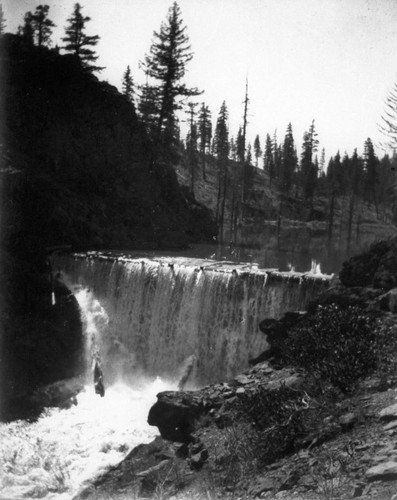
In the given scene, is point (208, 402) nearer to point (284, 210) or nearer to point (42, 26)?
point (42, 26)

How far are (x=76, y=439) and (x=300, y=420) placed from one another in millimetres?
8101

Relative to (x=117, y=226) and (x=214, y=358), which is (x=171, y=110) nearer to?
(x=117, y=226)

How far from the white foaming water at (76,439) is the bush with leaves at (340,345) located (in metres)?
5.55

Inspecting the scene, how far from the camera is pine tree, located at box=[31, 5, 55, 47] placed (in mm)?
35106

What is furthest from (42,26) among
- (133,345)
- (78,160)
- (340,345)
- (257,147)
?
(257,147)

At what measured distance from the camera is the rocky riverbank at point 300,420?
5.78m

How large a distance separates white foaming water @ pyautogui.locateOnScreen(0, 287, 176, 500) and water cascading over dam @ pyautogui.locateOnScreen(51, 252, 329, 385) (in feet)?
3.67

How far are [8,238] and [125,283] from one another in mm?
6088

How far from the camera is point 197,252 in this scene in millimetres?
27812

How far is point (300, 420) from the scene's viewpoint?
7504 millimetres

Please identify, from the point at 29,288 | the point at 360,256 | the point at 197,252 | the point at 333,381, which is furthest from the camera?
the point at 197,252

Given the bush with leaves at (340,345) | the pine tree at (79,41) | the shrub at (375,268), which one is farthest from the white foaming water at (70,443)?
the pine tree at (79,41)

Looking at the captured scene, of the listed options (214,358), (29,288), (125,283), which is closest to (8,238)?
(29,288)

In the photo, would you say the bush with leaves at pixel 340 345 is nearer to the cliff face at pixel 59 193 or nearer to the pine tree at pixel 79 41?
the cliff face at pixel 59 193
